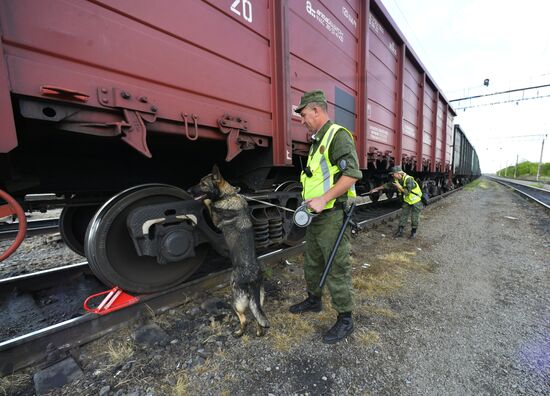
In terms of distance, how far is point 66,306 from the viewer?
7.84 ft

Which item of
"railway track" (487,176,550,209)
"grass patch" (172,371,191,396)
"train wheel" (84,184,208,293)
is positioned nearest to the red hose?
"train wheel" (84,184,208,293)

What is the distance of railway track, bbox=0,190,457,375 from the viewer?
1.68 meters

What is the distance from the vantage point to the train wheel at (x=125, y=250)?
1991 mm

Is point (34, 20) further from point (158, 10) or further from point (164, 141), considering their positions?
point (164, 141)

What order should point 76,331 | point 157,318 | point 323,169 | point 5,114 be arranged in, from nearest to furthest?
point 5,114, point 76,331, point 323,169, point 157,318

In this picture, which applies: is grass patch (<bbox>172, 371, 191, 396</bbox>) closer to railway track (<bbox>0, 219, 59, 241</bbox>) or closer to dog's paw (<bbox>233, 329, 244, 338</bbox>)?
dog's paw (<bbox>233, 329, 244, 338</bbox>)

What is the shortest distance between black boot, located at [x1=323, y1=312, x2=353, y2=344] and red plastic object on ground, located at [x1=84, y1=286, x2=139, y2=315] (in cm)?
158

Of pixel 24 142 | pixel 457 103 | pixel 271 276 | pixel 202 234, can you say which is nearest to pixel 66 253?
pixel 24 142

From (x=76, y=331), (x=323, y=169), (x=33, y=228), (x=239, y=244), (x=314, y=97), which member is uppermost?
(x=314, y=97)

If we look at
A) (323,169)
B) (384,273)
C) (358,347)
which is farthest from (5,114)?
(384,273)

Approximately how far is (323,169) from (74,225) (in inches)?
118

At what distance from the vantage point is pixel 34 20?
129cm

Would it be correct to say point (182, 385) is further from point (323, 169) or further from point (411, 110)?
point (411, 110)

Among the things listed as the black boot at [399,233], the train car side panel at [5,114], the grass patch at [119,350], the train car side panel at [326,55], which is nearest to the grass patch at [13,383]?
the grass patch at [119,350]
